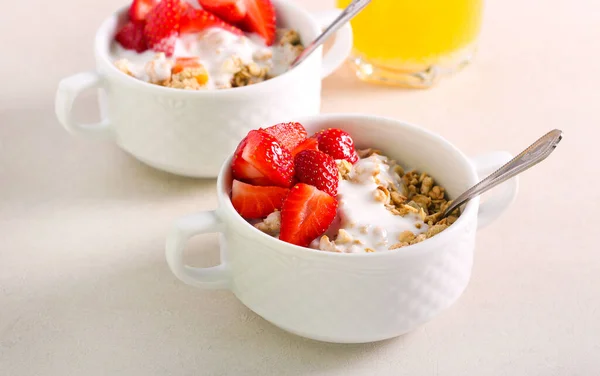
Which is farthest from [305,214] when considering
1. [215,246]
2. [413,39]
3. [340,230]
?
[413,39]

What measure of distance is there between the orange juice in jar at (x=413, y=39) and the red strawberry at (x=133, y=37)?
A: 0.40 m

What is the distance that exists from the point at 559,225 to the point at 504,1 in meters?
0.81

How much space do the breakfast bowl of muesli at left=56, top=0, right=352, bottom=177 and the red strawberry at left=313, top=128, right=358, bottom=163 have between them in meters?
0.17

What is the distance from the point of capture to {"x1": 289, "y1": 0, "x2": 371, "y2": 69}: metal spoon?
1.55 m

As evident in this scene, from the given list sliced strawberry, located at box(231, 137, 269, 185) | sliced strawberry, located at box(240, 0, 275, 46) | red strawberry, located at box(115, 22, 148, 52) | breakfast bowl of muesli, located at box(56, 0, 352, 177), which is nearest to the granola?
sliced strawberry, located at box(231, 137, 269, 185)

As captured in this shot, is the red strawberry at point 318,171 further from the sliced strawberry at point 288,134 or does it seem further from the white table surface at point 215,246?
the white table surface at point 215,246

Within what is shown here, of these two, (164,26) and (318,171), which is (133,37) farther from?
(318,171)

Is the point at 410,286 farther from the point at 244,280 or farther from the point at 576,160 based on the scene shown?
the point at 576,160

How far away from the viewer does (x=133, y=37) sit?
1609 millimetres

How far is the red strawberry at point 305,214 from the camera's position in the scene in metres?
1.18

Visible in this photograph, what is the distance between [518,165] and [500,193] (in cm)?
11

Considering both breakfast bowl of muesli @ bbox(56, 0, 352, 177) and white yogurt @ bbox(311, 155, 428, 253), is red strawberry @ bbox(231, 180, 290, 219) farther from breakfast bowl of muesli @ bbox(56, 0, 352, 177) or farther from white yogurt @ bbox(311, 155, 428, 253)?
breakfast bowl of muesli @ bbox(56, 0, 352, 177)

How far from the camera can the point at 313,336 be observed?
1.17 metres

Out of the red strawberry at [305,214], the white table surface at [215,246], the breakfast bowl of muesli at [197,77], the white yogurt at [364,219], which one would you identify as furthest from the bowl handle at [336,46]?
the red strawberry at [305,214]
